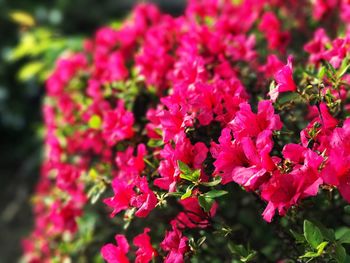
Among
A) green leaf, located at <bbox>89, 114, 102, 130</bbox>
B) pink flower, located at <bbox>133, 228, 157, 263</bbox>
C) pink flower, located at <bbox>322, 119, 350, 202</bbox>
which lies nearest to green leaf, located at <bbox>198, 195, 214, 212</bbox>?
pink flower, located at <bbox>133, 228, 157, 263</bbox>

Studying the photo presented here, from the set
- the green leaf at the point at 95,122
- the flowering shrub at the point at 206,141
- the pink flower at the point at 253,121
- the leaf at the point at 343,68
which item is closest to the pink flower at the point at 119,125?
the flowering shrub at the point at 206,141

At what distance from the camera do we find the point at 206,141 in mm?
1779

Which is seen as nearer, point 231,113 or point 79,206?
point 231,113

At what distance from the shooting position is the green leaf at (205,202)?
1470mm

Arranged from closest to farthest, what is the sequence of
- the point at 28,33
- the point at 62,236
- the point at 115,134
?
1. the point at 115,134
2. the point at 62,236
3. the point at 28,33

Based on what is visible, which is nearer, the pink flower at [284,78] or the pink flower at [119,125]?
the pink flower at [284,78]

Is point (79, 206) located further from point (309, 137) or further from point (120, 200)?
point (309, 137)

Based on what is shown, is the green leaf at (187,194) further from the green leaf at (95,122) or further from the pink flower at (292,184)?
the green leaf at (95,122)

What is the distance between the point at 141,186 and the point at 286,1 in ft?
6.45

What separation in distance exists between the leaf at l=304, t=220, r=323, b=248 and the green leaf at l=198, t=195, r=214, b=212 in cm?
27

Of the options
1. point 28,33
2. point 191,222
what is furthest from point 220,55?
point 28,33

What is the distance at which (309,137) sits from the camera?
1481 millimetres

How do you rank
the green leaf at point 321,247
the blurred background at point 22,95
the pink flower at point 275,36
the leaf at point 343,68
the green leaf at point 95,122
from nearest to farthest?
the green leaf at point 321,247 < the leaf at point 343,68 < the green leaf at point 95,122 < the pink flower at point 275,36 < the blurred background at point 22,95

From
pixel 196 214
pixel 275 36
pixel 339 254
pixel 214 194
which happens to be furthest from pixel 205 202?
pixel 275 36
